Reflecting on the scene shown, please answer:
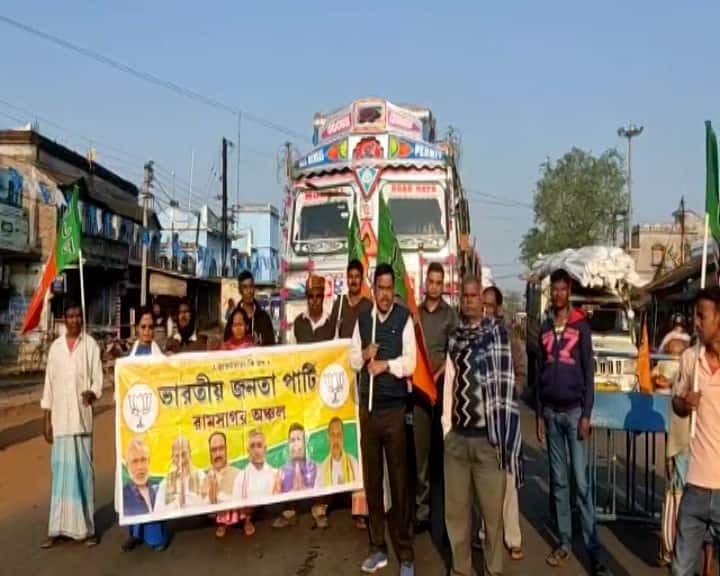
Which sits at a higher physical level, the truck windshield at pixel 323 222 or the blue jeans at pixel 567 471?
the truck windshield at pixel 323 222

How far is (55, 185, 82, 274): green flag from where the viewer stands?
26.0ft

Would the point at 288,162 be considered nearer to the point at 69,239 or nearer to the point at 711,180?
the point at 69,239

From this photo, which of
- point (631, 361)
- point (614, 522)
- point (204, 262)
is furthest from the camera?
point (204, 262)

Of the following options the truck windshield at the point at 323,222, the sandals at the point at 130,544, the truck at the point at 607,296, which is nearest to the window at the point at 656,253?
the truck at the point at 607,296

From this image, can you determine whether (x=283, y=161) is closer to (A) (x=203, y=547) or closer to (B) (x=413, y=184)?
(B) (x=413, y=184)

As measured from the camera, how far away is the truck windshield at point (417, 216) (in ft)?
35.9

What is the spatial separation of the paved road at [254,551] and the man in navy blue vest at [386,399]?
40 centimetres

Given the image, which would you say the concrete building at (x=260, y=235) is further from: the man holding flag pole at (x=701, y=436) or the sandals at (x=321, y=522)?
the man holding flag pole at (x=701, y=436)

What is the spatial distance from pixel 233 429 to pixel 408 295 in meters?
1.78

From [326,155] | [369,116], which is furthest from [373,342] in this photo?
[369,116]

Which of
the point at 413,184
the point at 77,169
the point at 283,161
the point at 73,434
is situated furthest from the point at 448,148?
the point at 77,169

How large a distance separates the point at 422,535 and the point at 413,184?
5466 millimetres

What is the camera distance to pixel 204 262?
5556cm

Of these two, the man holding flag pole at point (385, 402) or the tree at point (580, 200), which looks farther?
the tree at point (580, 200)
